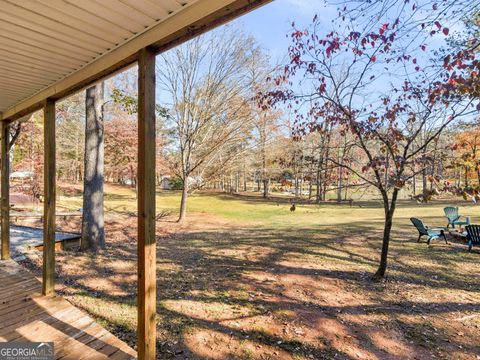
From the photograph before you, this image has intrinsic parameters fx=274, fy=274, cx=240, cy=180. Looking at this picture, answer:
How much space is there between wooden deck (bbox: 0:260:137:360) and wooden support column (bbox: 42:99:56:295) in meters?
0.32

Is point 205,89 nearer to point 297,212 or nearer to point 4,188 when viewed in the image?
point 4,188

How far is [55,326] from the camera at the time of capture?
2.80 metres

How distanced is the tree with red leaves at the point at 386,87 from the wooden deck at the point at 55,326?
4.18m

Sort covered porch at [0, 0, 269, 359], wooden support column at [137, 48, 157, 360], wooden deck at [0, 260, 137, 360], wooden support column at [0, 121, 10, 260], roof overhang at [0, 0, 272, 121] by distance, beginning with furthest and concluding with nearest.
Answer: wooden support column at [0, 121, 10, 260]
wooden deck at [0, 260, 137, 360]
wooden support column at [137, 48, 157, 360]
covered porch at [0, 0, 269, 359]
roof overhang at [0, 0, 272, 121]

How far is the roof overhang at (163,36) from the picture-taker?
164cm

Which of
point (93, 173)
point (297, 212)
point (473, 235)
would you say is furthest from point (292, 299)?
point (297, 212)

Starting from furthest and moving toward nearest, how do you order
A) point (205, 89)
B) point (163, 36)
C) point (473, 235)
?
point (205, 89) → point (473, 235) → point (163, 36)

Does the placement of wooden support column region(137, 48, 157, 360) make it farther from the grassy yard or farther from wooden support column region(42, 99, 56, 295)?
wooden support column region(42, 99, 56, 295)

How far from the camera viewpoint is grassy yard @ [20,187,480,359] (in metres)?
2.81

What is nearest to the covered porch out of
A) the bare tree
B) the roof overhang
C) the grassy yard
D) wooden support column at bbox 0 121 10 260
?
the roof overhang

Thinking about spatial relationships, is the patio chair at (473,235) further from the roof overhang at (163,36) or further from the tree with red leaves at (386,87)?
the roof overhang at (163,36)

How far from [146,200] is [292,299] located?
2.73m

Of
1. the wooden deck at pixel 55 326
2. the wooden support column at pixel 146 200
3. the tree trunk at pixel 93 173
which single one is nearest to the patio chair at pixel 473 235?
the wooden support column at pixel 146 200

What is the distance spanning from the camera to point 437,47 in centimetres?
393
